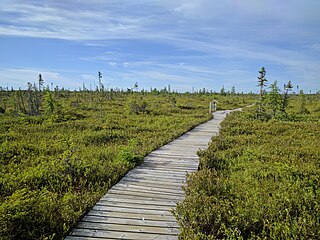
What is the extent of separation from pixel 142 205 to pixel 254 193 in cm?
245

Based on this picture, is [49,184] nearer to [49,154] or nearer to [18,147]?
[49,154]

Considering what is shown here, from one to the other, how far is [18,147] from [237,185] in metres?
8.36

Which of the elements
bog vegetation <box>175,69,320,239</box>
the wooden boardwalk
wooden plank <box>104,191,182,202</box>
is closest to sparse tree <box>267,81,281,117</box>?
bog vegetation <box>175,69,320,239</box>

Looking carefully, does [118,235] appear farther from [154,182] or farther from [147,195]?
[154,182]

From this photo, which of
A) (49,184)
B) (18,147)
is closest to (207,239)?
(49,184)

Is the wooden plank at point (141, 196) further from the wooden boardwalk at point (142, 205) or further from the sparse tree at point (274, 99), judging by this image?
the sparse tree at point (274, 99)

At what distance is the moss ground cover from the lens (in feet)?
13.2

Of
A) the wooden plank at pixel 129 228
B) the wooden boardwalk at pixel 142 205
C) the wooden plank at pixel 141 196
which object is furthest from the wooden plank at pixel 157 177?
the wooden plank at pixel 129 228

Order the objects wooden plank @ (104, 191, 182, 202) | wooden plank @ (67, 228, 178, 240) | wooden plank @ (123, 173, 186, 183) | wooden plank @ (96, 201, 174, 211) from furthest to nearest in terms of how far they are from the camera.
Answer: wooden plank @ (123, 173, 186, 183)
wooden plank @ (104, 191, 182, 202)
wooden plank @ (96, 201, 174, 211)
wooden plank @ (67, 228, 178, 240)

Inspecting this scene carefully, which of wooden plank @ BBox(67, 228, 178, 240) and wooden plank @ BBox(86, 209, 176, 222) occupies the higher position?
wooden plank @ BBox(86, 209, 176, 222)

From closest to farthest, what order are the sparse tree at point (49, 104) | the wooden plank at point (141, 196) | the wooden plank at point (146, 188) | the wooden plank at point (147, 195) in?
the wooden plank at point (141, 196), the wooden plank at point (147, 195), the wooden plank at point (146, 188), the sparse tree at point (49, 104)

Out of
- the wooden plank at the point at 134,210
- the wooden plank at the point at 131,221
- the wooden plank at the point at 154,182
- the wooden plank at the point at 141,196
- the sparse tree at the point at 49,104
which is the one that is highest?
the sparse tree at the point at 49,104

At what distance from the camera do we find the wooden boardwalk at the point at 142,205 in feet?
13.3

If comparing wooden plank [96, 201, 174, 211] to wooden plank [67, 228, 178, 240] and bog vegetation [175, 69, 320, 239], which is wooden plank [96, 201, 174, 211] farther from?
wooden plank [67, 228, 178, 240]
